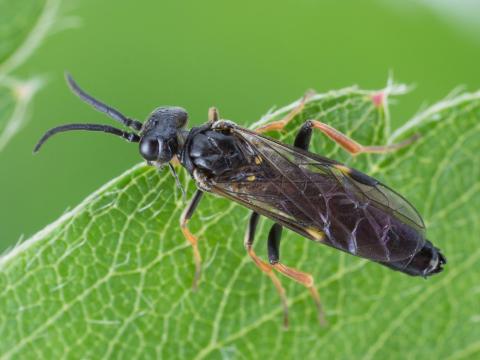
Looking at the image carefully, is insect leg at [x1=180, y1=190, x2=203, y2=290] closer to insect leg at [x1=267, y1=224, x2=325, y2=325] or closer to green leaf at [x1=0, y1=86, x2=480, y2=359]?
green leaf at [x1=0, y1=86, x2=480, y2=359]

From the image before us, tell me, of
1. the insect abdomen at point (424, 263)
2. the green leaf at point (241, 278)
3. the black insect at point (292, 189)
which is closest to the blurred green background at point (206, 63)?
the black insect at point (292, 189)

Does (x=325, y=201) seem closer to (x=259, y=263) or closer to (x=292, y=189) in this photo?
(x=292, y=189)

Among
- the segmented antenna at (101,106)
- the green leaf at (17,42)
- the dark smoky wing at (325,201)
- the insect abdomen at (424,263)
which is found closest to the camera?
the green leaf at (17,42)

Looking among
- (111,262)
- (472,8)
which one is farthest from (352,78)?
(111,262)

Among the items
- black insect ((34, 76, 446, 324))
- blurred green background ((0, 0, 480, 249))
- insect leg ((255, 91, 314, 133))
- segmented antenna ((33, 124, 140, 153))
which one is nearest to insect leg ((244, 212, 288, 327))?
black insect ((34, 76, 446, 324))

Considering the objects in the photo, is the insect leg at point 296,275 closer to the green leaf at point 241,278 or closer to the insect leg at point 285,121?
the green leaf at point 241,278

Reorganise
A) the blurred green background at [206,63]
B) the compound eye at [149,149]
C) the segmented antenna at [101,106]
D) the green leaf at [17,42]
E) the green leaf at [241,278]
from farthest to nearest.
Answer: the blurred green background at [206,63] < the segmented antenna at [101,106] < the compound eye at [149,149] < the green leaf at [17,42] < the green leaf at [241,278]

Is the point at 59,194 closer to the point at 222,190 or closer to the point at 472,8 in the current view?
the point at 222,190
